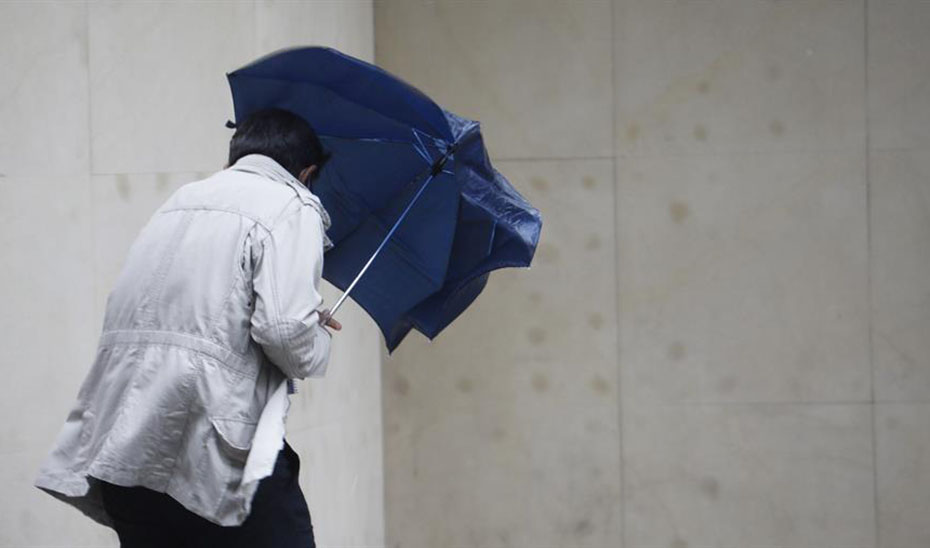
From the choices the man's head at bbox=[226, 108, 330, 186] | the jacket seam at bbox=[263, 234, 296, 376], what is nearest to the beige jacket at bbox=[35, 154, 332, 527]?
the jacket seam at bbox=[263, 234, 296, 376]

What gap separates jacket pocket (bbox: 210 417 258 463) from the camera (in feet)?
9.44

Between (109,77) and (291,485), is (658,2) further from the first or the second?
(291,485)

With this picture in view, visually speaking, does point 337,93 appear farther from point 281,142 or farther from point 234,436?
point 234,436

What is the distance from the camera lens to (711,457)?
19.1 feet

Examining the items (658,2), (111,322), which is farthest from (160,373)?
(658,2)

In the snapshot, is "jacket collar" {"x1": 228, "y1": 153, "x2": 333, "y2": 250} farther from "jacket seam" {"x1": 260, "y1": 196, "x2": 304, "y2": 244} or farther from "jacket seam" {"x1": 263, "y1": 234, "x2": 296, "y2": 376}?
"jacket seam" {"x1": 263, "y1": 234, "x2": 296, "y2": 376}

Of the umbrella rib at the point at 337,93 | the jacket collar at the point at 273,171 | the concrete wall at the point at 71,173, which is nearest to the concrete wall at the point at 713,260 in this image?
the concrete wall at the point at 71,173

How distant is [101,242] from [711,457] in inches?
112

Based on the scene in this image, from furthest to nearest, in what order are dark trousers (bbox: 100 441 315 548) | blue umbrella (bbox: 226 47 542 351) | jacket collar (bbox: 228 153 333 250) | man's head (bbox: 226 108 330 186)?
blue umbrella (bbox: 226 47 542 351)
man's head (bbox: 226 108 330 186)
jacket collar (bbox: 228 153 333 250)
dark trousers (bbox: 100 441 315 548)

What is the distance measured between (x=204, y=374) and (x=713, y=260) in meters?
3.39

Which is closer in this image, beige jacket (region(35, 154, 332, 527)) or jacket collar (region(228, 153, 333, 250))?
beige jacket (region(35, 154, 332, 527))

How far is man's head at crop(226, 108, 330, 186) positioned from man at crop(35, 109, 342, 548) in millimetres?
149

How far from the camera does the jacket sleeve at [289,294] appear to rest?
287cm

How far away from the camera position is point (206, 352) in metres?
2.89
